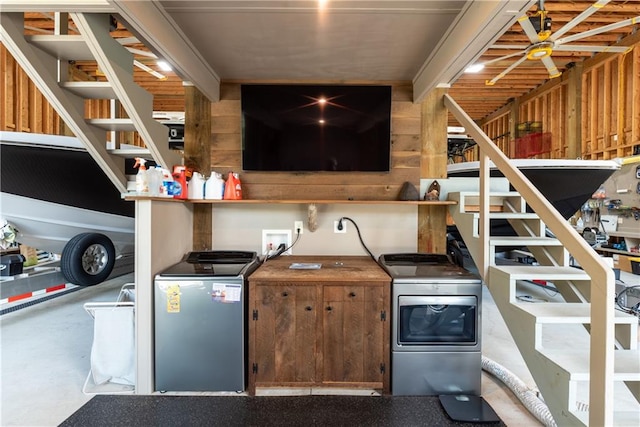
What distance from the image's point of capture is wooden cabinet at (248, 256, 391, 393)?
73.4 inches

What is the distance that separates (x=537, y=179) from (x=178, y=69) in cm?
385

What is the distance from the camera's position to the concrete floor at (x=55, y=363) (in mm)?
1747

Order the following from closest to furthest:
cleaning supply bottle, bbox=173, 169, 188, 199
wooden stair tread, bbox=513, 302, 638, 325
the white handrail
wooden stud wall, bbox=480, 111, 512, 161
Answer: the white handrail < wooden stair tread, bbox=513, 302, 638, 325 < cleaning supply bottle, bbox=173, 169, 188, 199 < wooden stud wall, bbox=480, 111, 512, 161

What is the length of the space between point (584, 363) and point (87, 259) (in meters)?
4.10

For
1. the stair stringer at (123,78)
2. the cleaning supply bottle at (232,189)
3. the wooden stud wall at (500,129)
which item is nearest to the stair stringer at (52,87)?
the stair stringer at (123,78)

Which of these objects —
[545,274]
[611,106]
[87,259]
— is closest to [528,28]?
[545,274]

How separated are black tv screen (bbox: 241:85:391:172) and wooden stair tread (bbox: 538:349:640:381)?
162 cm

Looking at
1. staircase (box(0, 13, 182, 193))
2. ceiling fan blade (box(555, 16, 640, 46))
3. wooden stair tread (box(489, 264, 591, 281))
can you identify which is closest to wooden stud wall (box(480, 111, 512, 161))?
ceiling fan blade (box(555, 16, 640, 46))

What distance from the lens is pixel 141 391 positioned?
184 centimetres

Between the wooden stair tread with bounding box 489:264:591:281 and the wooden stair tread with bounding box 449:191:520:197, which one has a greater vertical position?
the wooden stair tread with bounding box 449:191:520:197

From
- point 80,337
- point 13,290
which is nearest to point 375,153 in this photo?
point 80,337

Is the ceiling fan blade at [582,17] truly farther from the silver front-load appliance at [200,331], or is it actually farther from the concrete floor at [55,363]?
the silver front-load appliance at [200,331]

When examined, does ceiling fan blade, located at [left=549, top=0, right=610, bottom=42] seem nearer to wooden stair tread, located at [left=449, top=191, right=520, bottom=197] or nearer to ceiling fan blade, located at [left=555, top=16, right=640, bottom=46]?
ceiling fan blade, located at [left=555, top=16, right=640, bottom=46]

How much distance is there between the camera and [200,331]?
1.84 metres
